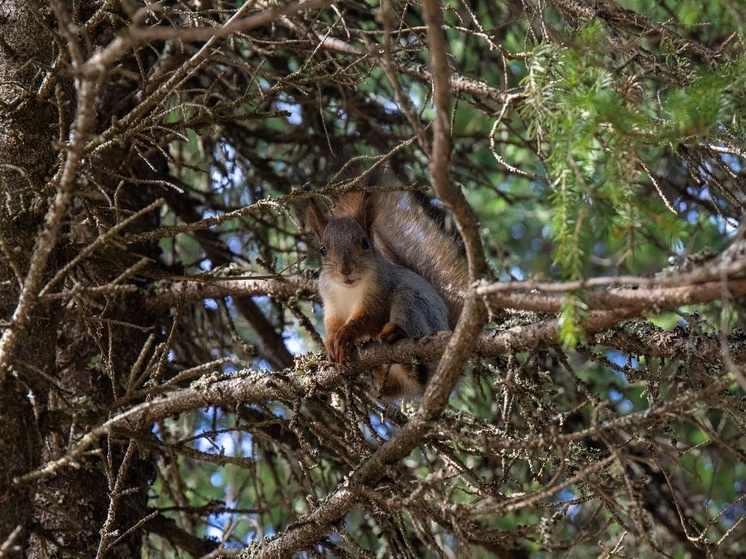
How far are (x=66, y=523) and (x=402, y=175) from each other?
1.71m

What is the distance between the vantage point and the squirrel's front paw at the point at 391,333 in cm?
293

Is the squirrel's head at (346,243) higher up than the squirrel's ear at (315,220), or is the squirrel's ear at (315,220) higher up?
the squirrel's ear at (315,220)

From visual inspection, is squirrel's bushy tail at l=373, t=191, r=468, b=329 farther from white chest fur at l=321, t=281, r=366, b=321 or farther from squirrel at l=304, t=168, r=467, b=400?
white chest fur at l=321, t=281, r=366, b=321

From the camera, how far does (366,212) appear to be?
136 inches

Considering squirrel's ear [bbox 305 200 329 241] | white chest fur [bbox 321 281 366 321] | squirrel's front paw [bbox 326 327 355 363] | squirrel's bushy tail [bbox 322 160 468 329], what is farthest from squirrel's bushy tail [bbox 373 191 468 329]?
squirrel's front paw [bbox 326 327 355 363]

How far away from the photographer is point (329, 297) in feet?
10.6

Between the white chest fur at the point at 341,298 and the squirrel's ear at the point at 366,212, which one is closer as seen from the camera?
the white chest fur at the point at 341,298

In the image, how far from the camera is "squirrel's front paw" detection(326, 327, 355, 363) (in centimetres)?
273

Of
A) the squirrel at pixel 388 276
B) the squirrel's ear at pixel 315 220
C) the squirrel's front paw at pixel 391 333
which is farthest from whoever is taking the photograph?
the squirrel's ear at pixel 315 220

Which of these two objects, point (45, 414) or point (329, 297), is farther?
point (329, 297)

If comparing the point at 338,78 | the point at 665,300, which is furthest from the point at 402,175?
the point at 665,300

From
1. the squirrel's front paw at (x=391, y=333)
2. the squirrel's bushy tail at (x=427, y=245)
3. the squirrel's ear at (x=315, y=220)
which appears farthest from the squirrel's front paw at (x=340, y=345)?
the squirrel's bushy tail at (x=427, y=245)

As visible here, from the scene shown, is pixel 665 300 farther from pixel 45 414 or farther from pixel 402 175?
pixel 402 175

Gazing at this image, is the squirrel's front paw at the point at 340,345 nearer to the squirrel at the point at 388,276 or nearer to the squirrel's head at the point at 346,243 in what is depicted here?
the squirrel at the point at 388,276
